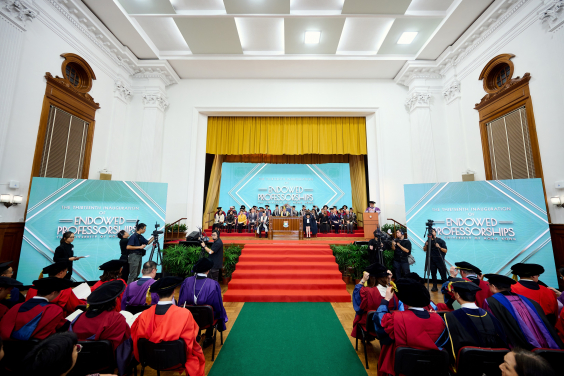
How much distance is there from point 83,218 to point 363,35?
9.30 m

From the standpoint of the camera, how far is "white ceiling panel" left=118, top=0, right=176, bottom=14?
6613mm

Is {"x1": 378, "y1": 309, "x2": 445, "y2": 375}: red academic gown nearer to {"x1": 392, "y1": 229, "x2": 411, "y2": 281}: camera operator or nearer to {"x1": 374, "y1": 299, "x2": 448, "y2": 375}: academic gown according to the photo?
{"x1": 374, "y1": 299, "x2": 448, "y2": 375}: academic gown

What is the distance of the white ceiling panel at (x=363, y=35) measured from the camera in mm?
7434

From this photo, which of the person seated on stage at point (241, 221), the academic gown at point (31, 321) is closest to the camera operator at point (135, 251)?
the academic gown at point (31, 321)

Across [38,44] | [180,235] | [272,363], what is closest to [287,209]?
[180,235]

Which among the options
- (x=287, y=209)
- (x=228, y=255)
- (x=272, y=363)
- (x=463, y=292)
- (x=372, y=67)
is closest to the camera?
(x=463, y=292)

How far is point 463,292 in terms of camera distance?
208cm

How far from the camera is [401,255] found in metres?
5.53

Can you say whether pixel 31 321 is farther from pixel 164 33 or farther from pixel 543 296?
pixel 164 33

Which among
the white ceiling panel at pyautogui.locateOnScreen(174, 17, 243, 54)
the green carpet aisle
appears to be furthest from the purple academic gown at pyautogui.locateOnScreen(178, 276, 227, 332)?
the white ceiling panel at pyautogui.locateOnScreen(174, 17, 243, 54)

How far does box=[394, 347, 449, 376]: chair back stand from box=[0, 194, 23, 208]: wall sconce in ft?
23.2

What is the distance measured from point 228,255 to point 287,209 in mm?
5011

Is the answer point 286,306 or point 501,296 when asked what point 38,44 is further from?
point 501,296

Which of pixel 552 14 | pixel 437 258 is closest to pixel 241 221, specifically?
pixel 437 258
